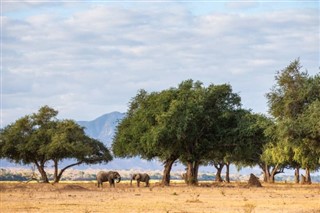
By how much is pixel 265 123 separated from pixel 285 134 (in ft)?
35.7

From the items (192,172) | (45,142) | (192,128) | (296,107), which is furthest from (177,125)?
(45,142)

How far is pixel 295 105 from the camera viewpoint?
6625 cm

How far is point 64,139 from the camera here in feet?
334

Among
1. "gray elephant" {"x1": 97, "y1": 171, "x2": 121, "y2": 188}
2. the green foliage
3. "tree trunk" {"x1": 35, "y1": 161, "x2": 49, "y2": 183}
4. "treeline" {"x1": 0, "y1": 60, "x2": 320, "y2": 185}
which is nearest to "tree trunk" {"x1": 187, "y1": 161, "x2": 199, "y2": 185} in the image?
"treeline" {"x1": 0, "y1": 60, "x2": 320, "y2": 185}

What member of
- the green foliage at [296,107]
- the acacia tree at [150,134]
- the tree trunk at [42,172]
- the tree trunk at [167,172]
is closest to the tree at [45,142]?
the tree trunk at [42,172]

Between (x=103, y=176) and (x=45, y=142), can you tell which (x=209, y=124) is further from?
(x=45, y=142)

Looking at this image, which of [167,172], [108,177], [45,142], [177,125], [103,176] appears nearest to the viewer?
[177,125]

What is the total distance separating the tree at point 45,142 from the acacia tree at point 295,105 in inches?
1535

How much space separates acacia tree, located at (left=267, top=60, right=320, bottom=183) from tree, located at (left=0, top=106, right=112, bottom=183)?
128ft

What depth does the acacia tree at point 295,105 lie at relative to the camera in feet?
208

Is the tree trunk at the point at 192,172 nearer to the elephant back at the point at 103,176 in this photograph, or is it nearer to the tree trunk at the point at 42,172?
the elephant back at the point at 103,176

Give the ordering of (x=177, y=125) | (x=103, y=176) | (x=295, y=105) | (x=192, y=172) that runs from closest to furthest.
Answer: (x=295, y=105)
(x=177, y=125)
(x=103, y=176)
(x=192, y=172)

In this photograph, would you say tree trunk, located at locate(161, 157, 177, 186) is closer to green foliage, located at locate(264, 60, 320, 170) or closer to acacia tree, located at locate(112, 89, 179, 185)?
acacia tree, located at locate(112, 89, 179, 185)

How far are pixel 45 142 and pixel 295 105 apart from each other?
45.8m
